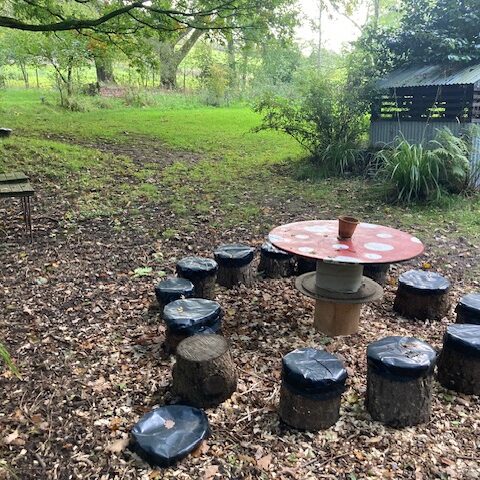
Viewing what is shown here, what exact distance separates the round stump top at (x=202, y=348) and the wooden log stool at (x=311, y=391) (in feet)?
1.26

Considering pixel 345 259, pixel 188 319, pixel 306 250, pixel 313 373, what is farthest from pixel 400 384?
pixel 188 319

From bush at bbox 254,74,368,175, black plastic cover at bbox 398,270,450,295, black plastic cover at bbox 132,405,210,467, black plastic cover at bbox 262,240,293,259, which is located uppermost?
bush at bbox 254,74,368,175

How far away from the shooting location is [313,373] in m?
2.26

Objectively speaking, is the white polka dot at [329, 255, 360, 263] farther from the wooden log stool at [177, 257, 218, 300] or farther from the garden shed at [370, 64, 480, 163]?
the garden shed at [370, 64, 480, 163]

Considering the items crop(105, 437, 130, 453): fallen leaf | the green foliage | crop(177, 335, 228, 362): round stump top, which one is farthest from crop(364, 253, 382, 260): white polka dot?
the green foliage

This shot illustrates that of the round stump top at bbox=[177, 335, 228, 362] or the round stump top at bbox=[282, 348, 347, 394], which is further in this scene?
the round stump top at bbox=[177, 335, 228, 362]

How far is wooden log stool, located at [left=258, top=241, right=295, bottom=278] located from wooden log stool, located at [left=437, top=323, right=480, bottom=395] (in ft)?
5.52

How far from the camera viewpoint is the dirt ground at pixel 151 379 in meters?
2.12

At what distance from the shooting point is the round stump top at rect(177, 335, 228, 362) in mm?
2439

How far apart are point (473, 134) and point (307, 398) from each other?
18.3ft

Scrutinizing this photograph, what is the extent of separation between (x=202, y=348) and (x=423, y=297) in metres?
1.83

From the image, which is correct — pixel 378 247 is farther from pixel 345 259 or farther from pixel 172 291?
pixel 172 291

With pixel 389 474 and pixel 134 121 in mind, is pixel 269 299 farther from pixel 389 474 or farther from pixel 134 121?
pixel 134 121

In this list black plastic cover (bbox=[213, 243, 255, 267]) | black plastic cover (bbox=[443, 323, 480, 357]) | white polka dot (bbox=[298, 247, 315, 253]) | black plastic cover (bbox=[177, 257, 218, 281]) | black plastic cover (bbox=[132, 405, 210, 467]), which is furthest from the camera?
black plastic cover (bbox=[213, 243, 255, 267])
